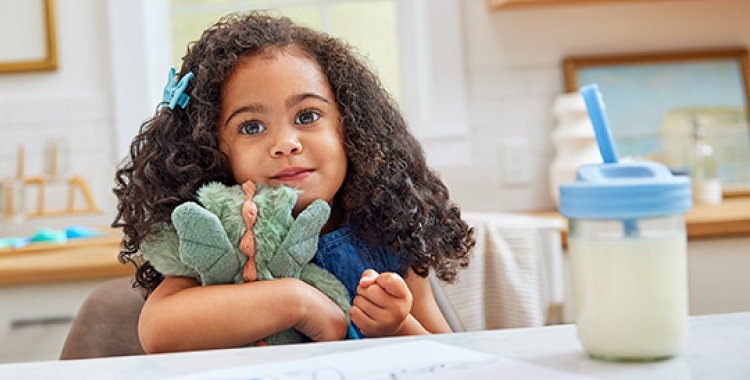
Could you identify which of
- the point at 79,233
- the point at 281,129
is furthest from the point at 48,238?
the point at 281,129

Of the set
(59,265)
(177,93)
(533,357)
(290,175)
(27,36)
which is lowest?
(59,265)

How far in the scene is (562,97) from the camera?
91.9 inches

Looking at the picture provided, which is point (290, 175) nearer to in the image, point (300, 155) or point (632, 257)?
point (300, 155)

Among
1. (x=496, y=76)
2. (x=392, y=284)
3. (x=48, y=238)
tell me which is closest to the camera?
(x=392, y=284)

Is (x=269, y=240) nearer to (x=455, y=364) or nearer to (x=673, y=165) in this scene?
(x=455, y=364)

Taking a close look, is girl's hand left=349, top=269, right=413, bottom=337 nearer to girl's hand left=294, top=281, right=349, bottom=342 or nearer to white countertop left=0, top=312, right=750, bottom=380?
girl's hand left=294, top=281, right=349, bottom=342

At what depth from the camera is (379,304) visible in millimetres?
861

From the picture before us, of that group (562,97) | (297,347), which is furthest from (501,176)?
(297,347)

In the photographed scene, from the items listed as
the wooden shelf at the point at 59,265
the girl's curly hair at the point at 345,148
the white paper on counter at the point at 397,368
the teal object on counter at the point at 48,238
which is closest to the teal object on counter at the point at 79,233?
the teal object on counter at the point at 48,238

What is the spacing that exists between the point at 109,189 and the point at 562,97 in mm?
1341

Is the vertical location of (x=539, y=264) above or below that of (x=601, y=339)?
below

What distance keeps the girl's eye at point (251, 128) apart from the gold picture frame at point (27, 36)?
158 centimetres

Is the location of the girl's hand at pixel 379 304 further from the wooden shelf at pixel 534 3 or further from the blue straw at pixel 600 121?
the wooden shelf at pixel 534 3

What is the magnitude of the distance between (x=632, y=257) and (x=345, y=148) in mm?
586
